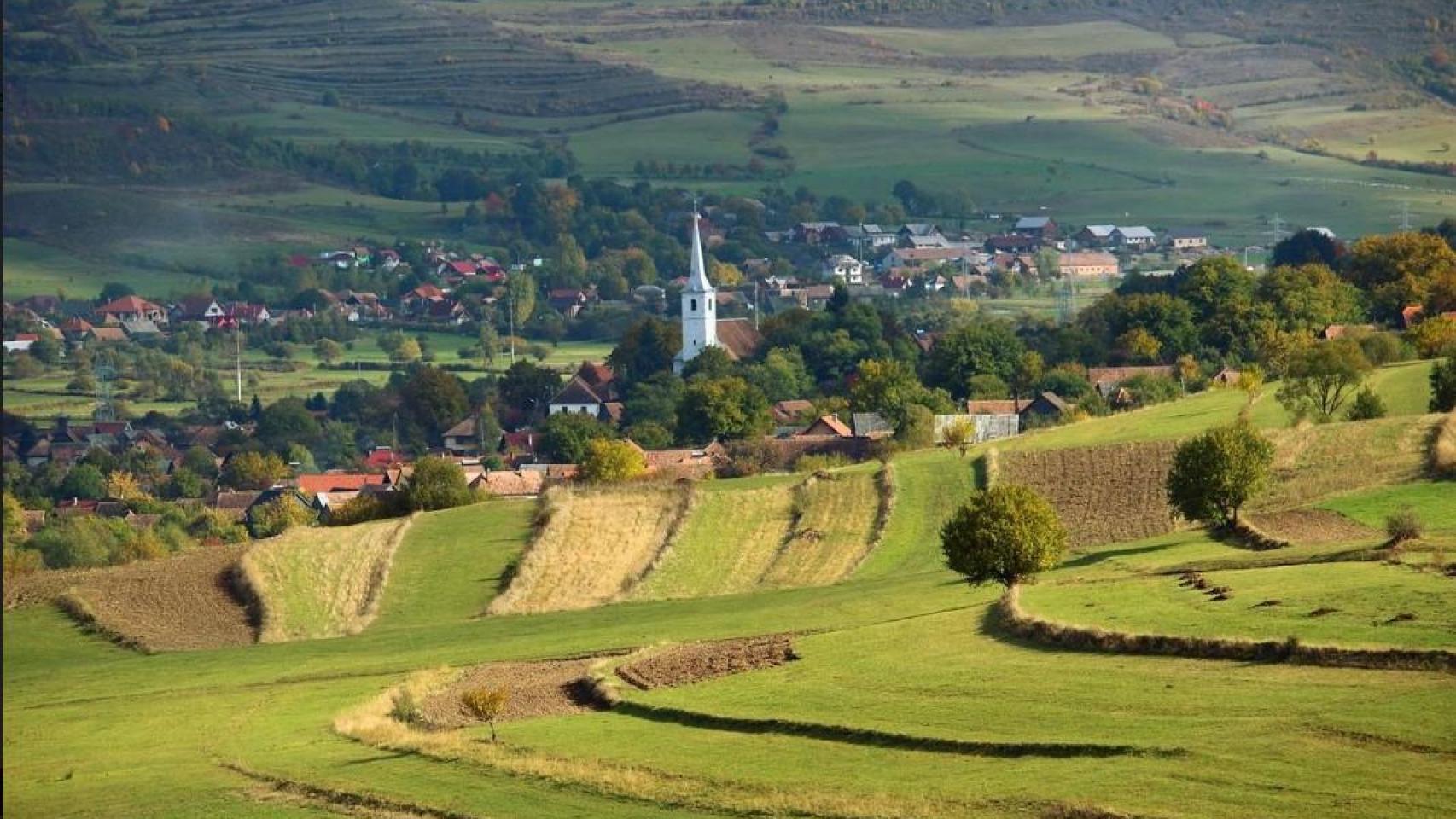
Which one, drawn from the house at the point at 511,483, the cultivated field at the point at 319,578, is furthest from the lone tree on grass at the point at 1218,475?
the house at the point at 511,483

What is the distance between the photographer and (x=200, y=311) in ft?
641

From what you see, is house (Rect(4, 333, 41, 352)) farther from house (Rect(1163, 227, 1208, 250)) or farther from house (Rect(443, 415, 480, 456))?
house (Rect(1163, 227, 1208, 250))

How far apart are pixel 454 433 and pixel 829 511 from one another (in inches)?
2537

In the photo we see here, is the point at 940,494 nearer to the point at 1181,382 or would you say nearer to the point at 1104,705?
the point at 1104,705

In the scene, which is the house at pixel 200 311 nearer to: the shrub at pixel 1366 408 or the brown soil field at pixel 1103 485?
the brown soil field at pixel 1103 485

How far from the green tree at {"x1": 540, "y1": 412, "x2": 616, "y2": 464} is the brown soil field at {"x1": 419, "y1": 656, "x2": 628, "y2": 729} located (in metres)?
58.8

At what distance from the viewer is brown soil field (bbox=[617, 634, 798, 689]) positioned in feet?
152

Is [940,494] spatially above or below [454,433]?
above

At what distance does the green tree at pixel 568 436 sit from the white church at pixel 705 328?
92.2 feet

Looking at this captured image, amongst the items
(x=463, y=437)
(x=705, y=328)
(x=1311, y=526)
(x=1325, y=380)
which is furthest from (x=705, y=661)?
(x=705, y=328)

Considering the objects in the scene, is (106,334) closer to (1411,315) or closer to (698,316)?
(698,316)

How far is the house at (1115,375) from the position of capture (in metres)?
113

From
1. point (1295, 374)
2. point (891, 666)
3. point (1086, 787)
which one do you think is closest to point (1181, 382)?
point (1295, 374)

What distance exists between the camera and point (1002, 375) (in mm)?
121312
